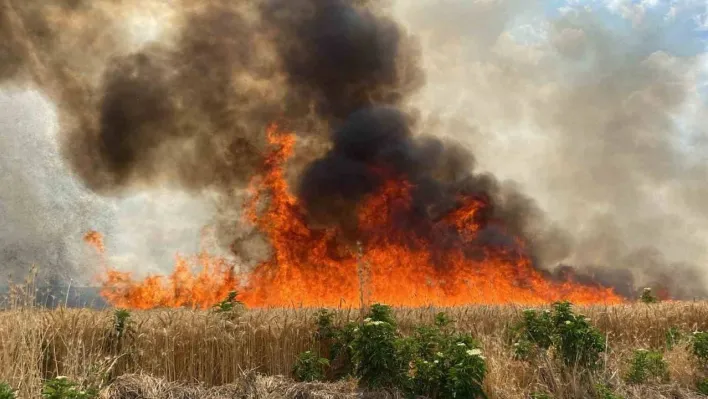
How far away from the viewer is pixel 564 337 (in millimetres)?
9289

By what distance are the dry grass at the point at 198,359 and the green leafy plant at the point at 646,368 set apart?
251mm

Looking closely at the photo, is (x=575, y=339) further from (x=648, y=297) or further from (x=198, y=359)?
(x=648, y=297)

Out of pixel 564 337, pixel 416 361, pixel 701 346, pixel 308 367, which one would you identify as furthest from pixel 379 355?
pixel 701 346

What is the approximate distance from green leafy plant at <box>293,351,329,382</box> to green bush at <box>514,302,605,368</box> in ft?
13.2

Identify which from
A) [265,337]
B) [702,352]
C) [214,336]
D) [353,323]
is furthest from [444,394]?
[702,352]

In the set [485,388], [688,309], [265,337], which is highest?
[688,309]

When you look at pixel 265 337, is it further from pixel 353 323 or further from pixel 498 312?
pixel 498 312

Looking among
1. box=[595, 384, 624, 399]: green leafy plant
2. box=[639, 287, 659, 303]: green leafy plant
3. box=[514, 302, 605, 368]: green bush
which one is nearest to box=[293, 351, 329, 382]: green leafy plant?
box=[514, 302, 605, 368]: green bush

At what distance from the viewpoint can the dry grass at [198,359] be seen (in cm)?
785

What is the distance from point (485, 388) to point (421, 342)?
4.57 ft

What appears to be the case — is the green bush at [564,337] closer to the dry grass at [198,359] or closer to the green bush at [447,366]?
the dry grass at [198,359]

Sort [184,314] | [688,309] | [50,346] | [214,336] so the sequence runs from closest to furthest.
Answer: [50,346], [214,336], [184,314], [688,309]

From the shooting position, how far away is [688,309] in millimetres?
16578

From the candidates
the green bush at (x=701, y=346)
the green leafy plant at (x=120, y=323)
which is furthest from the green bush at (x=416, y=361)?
the green bush at (x=701, y=346)
